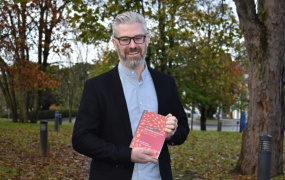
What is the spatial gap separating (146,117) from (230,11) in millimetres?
12540

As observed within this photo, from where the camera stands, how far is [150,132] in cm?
250

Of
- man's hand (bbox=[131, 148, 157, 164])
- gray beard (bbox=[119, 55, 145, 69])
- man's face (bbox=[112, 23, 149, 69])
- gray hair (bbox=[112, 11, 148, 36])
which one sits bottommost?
man's hand (bbox=[131, 148, 157, 164])

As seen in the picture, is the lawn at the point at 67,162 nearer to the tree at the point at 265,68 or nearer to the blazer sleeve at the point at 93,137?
the tree at the point at 265,68

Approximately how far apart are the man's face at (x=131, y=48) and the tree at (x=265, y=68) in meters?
6.37

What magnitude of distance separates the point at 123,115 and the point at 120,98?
0.43 ft

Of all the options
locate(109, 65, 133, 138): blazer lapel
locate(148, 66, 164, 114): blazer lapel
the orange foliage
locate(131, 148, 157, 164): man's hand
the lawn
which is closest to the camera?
locate(131, 148, 157, 164): man's hand

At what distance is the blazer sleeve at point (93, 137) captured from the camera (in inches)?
95.4

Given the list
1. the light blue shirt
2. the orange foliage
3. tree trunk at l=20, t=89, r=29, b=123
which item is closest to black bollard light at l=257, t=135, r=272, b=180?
the light blue shirt

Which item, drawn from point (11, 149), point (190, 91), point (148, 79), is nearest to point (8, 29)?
point (11, 149)

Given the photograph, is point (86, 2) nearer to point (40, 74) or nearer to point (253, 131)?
point (40, 74)

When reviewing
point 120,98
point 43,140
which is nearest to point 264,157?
point 120,98

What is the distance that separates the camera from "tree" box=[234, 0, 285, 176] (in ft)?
27.5

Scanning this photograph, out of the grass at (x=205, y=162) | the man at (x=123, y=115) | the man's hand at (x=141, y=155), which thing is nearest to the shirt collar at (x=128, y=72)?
the man at (x=123, y=115)

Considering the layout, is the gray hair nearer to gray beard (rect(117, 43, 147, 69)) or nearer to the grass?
gray beard (rect(117, 43, 147, 69))
